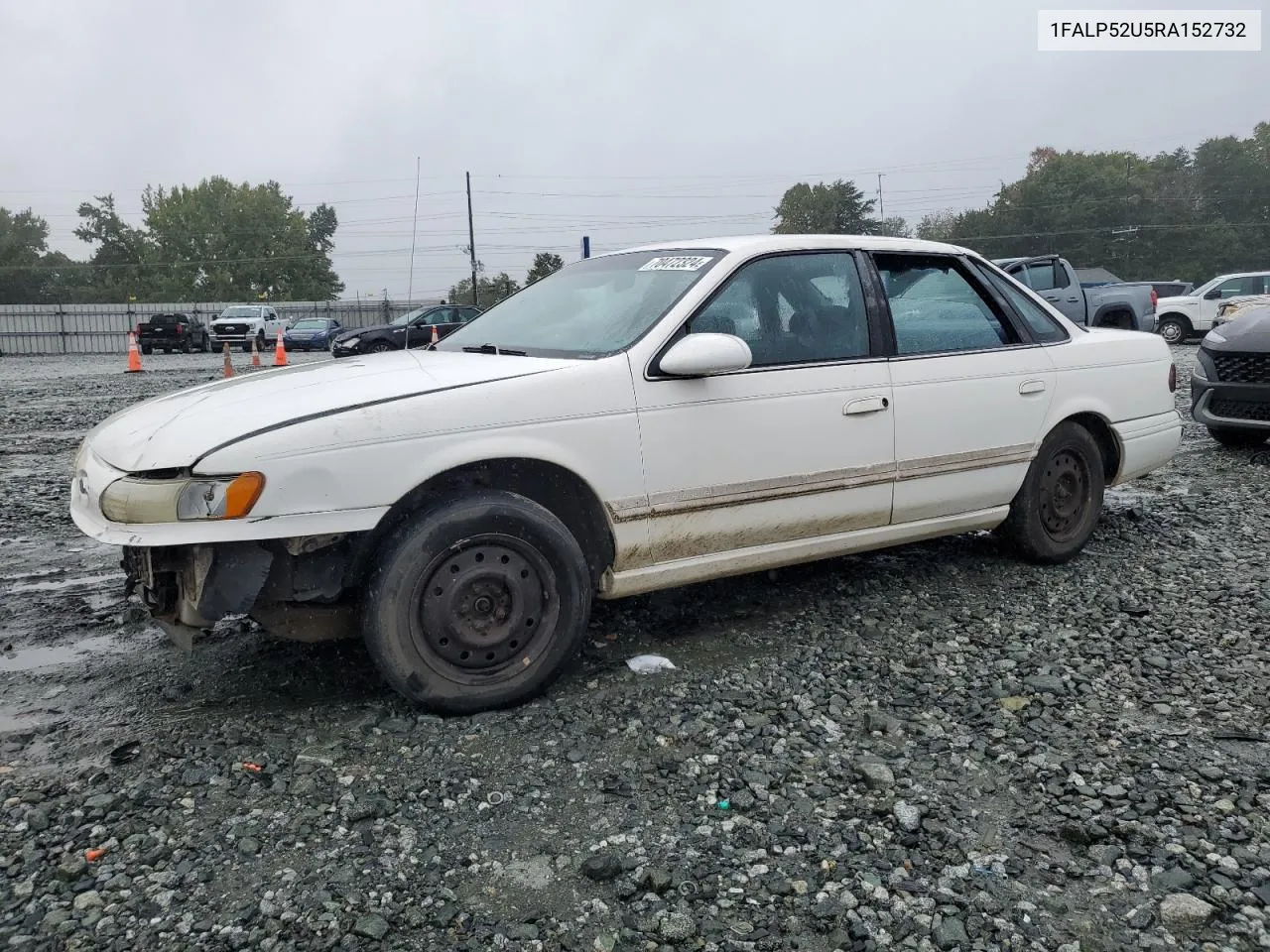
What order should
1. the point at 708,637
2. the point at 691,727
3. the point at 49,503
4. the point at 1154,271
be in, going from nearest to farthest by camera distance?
the point at 691,727 < the point at 708,637 < the point at 49,503 < the point at 1154,271

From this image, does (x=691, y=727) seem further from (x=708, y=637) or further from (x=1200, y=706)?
(x=1200, y=706)

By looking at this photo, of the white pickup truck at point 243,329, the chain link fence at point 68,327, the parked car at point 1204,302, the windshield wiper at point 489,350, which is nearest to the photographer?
the windshield wiper at point 489,350

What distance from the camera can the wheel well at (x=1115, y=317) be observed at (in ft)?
58.0

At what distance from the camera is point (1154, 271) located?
235 ft

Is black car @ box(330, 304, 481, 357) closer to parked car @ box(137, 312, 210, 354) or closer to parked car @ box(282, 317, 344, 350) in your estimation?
parked car @ box(282, 317, 344, 350)

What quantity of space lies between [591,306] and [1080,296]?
14065 mm

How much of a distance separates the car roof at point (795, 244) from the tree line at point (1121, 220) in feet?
219

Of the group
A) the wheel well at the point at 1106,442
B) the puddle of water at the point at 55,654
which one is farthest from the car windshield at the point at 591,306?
the wheel well at the point at 1106,442

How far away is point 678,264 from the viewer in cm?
400

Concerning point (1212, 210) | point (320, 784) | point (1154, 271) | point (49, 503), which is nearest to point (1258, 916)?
point (320, 784)

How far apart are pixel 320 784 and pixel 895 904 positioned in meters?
1.56

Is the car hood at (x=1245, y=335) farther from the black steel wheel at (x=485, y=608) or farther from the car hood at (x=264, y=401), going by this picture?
the black steel wheel at (x=485, y=608)

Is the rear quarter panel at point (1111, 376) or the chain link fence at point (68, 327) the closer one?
the rear quarter panel at point (1111, 376)

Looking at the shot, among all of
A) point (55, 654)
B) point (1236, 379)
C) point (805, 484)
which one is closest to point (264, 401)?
point (55, 654)
